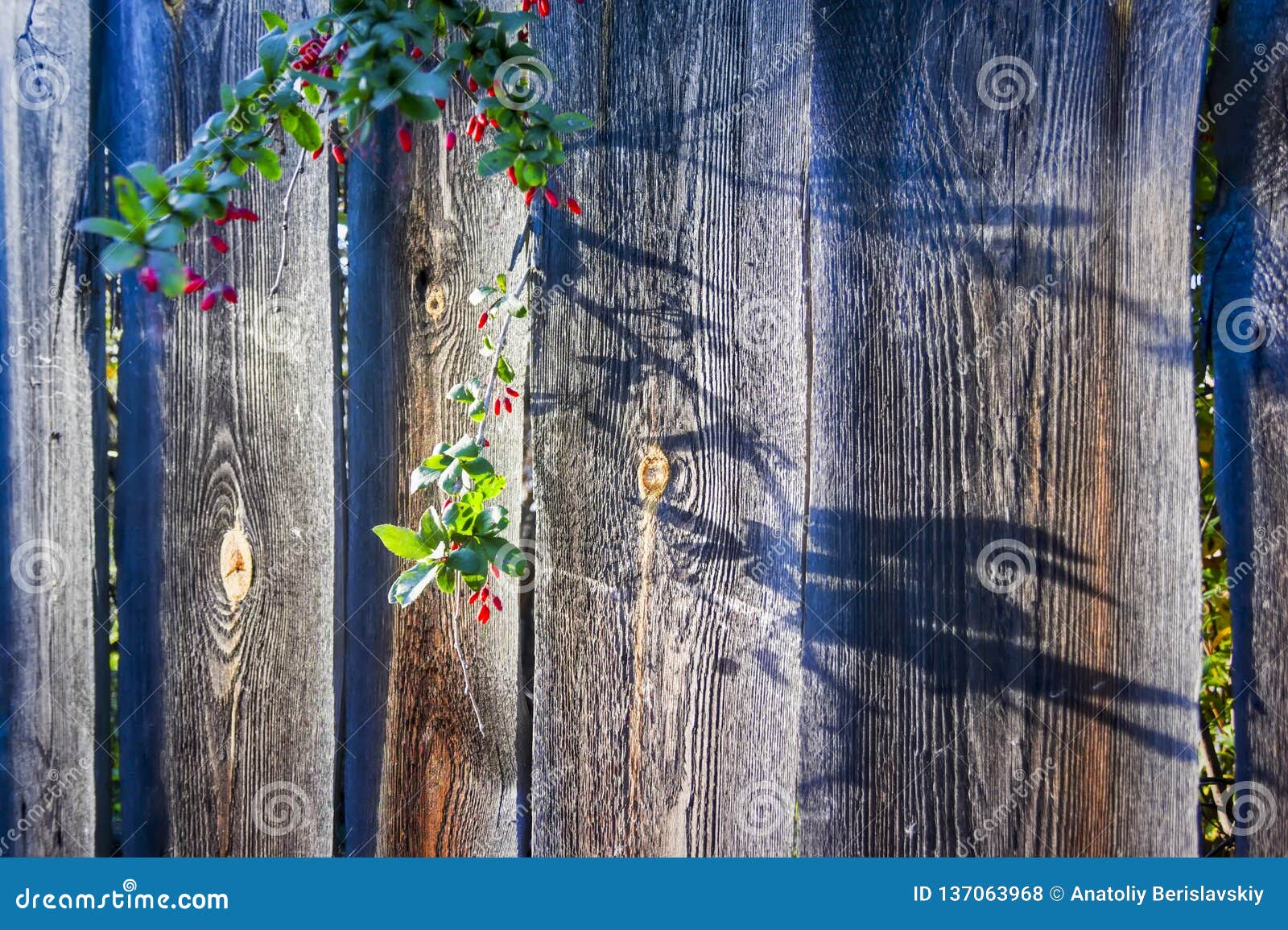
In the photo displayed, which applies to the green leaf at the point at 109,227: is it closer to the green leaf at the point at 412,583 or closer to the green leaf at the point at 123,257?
the green leaf at the point at 123,257

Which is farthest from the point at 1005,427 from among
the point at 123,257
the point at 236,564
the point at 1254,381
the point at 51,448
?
the point at 51,448

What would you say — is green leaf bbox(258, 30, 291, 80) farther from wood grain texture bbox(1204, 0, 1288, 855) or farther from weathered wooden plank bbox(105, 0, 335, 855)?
wood grain texture bbox(1204, 0, 1288, 855)

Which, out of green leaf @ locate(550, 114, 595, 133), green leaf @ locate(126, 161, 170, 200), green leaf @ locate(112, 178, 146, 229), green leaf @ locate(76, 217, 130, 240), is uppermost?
green leaf @ locate(550, 114, 595, 133)

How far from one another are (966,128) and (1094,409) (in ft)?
1.68

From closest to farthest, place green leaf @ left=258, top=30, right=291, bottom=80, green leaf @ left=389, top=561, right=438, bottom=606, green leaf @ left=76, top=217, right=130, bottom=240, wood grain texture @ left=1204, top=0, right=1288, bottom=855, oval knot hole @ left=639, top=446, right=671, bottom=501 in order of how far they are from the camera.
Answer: green leaf @ left=76, top=217, right=130, bottom=240 < green leaf @ left=258, top=30, right=291, bottom=80 < green leaf @ left=389, top=561, right=438, bottom=606 < wood grain texture @ left=1204, top=0, right=1288, bottom=855 < oval knot hole @ left=639, top=446, right=671, bottom=501

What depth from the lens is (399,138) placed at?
3.60 ft

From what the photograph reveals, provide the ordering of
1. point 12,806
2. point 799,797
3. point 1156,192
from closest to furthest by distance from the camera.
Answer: point 1156,192, point 799,797, point 12,806

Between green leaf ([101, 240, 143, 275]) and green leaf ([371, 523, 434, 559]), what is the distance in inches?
18.2

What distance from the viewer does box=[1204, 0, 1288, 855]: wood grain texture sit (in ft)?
3.87

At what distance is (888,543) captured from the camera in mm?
1275

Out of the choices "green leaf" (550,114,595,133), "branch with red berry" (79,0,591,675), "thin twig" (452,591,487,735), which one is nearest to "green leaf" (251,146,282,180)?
"branch with red berry" (79,0,591,675)

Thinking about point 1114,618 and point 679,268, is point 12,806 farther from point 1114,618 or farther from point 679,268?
point 1114,618

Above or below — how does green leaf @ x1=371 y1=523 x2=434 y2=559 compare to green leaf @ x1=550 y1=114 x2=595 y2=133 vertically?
below

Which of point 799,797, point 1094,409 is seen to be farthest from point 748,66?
point 799,797
